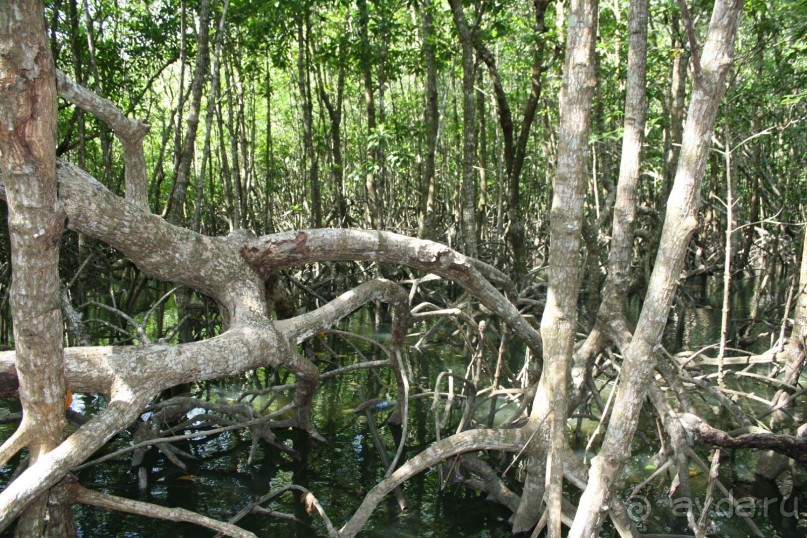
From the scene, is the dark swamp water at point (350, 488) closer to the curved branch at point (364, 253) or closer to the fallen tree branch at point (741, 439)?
the fallen tree branch at point (741, 439)

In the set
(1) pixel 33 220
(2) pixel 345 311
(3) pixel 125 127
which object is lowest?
(2) pixel 345 311

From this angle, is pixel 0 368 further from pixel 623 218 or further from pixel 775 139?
pixel 775 139

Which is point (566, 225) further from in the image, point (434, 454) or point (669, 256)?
point (434, 454)

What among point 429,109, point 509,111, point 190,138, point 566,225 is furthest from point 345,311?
point 429,109

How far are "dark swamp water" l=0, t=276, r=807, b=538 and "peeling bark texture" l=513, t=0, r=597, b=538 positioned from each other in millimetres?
1236

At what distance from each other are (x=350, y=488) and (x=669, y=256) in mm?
2875

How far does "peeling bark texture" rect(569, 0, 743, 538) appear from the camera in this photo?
2438 mm

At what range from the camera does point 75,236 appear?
8461 millimetres

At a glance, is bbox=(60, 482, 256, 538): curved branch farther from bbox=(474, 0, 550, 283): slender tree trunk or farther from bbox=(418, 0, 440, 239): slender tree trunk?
bbox=(418, 0, 440, 239): slender tree trunk

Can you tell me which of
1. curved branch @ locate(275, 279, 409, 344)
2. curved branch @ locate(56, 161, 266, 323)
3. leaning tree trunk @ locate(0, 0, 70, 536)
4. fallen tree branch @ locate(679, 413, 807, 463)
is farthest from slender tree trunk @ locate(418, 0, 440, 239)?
leaning tree trunk @ locate(0, 0, 70, 536)

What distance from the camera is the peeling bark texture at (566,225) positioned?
9.06ft

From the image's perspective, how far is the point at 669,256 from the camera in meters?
2.58

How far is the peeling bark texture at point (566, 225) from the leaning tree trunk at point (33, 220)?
6.35 feet

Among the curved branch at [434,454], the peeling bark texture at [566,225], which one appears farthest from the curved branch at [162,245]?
the peeling bark texture at [566,225]
